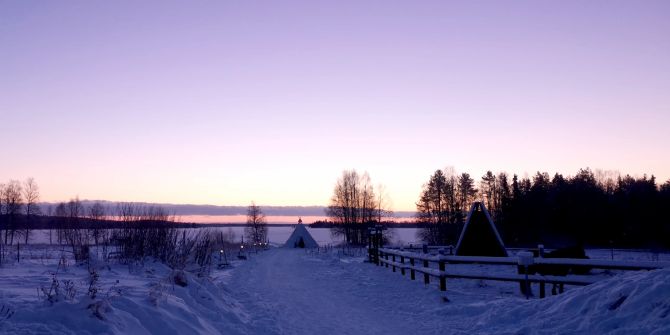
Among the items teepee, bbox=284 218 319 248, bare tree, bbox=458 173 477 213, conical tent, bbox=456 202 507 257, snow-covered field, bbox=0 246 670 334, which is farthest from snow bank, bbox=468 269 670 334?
bare tree, bbox=458 173 477 213

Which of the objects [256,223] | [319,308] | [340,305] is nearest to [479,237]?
[340,305]

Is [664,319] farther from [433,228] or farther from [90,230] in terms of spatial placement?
[433,228]

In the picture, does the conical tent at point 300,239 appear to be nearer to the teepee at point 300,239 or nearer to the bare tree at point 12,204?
the teepee at point 300,239

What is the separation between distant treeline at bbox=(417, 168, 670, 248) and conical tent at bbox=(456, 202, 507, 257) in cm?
3972

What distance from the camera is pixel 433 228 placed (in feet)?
217

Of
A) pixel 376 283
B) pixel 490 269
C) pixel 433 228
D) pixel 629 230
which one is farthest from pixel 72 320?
pixel 629 230

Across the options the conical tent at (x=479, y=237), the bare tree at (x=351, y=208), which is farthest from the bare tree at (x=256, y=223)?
the conical tent at (x=479, y=237)

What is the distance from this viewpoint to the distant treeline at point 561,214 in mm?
59875

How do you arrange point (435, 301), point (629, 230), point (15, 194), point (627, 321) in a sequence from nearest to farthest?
point (627, 321), point (435, 301), point (629, 230), point (15, 194)

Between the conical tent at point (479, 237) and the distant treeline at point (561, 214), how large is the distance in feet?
130

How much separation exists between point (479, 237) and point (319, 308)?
435 inches

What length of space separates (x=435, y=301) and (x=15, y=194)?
271 ft

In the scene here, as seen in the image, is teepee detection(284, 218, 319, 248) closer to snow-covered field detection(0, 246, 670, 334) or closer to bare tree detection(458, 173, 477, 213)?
bare tree detection(458, 173, 477, 213)

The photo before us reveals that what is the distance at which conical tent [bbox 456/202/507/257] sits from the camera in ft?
66.8
